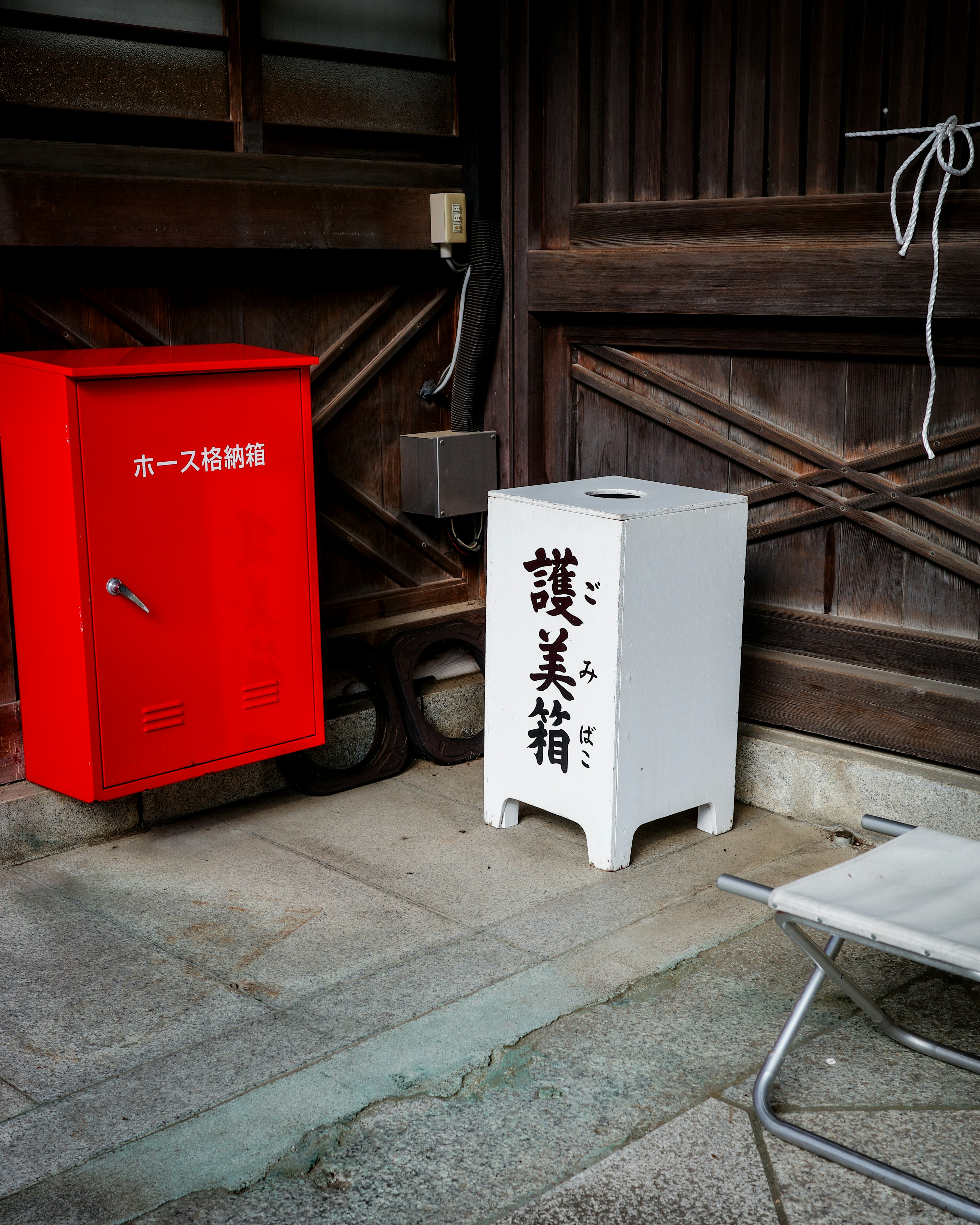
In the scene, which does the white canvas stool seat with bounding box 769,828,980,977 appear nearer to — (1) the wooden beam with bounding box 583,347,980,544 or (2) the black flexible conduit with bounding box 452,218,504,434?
(1) the wooden beam with bounding box 583,347,980,544

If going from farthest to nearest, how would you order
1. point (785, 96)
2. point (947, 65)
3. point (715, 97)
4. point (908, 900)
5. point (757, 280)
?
point (715, 97) → point (757, 280) → point (785, 96) → point (947, 65) → point (908, 900)

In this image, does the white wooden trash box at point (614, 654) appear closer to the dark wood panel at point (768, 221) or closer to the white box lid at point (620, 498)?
the white box lid at point (620, 498)

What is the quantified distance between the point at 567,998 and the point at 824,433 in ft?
7.83

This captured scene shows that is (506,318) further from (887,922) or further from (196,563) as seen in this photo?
(887,922)

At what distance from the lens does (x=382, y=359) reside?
536 centimetres

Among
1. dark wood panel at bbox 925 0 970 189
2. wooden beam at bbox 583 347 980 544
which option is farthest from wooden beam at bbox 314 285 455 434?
dark wood panel at bbox 925 0 970 189

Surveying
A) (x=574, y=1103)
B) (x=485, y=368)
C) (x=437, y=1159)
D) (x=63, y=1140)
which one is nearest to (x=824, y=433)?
(x=485, y=368)

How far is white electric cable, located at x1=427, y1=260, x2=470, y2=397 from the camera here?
18.0ft

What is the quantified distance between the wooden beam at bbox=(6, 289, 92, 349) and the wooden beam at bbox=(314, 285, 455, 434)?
1016 millimetres

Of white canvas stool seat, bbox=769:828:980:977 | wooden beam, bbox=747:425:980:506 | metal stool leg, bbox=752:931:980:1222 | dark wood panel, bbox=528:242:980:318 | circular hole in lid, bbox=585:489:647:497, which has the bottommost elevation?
metal stool leg, bbox=752:931:980:1222

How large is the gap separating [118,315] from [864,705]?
309 cm

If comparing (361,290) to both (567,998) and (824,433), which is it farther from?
(567,998)

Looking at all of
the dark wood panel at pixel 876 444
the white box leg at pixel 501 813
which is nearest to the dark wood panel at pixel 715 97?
the dark wood panel at pixel 876 444

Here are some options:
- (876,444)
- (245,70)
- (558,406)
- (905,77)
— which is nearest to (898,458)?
(876,444)
